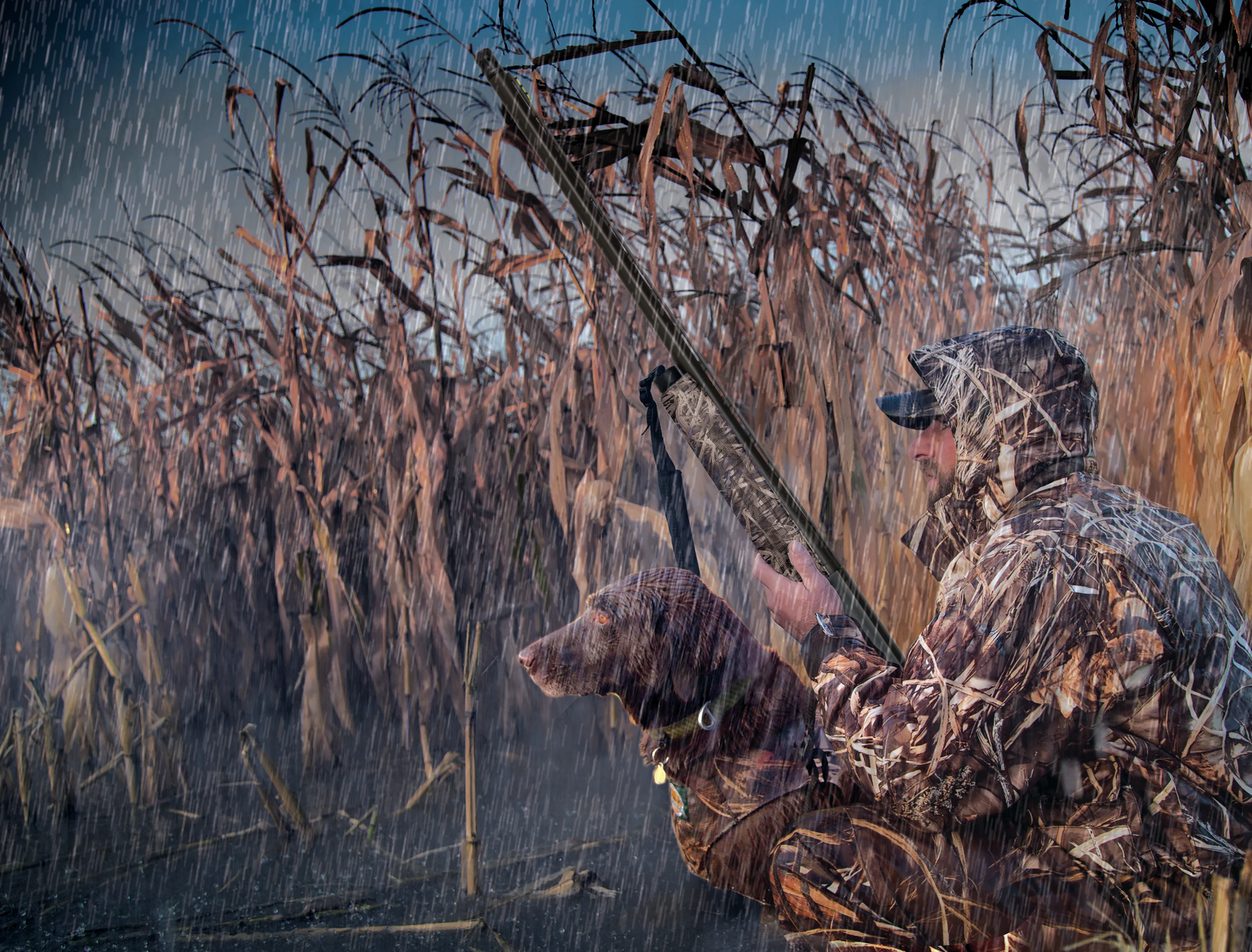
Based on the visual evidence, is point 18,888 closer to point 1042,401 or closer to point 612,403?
point 612,403

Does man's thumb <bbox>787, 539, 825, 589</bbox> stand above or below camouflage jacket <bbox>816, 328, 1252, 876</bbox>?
above

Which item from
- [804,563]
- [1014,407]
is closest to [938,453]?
[1014,407]

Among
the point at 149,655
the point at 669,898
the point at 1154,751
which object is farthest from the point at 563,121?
the point at 149,655

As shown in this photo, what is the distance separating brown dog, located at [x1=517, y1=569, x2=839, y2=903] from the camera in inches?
55.6

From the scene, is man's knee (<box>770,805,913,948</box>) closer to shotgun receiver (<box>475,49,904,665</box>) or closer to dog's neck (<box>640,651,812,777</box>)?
dog's neck (<box>640,651,812,777</box>)

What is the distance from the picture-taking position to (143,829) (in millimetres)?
2428

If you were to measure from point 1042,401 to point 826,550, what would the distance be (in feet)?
1.33

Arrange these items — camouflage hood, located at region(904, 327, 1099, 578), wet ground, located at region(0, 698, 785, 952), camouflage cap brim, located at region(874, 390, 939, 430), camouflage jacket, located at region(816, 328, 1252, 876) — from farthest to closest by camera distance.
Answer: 1. wet ground, located at region(0, 698, 785, 952)
2. camouflage cap brim, located at region(874, 390, 939, 430)
3. camouflage hood, located at region(904, 327, 1099, 578)
4. camouflage jacket, located at region(816, 328, 1252, 876)

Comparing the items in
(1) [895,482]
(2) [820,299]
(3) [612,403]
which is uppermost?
(2) [820,299]

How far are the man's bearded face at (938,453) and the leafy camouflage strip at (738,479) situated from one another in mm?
248

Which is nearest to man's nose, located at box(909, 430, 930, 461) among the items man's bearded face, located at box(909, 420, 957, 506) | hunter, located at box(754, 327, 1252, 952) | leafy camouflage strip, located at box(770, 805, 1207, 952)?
man's bearded face, located at box(909, 420, 957, 506)

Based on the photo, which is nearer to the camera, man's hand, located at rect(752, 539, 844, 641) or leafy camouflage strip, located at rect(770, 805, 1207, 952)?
leafy camouflage strip, located at rect(770, 805, 1207, 952)

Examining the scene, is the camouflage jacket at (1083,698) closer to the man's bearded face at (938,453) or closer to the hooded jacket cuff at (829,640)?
the hooded jacket cuff at (829,640)

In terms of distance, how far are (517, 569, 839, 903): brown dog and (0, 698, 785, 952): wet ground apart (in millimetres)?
459
